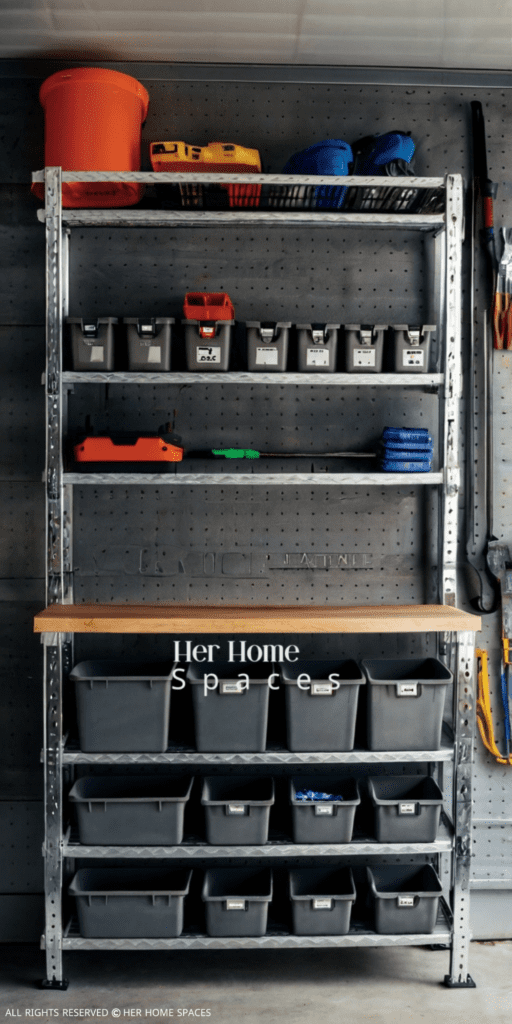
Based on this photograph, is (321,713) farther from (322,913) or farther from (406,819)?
(322,913)

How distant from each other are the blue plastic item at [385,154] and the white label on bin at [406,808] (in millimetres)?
2389

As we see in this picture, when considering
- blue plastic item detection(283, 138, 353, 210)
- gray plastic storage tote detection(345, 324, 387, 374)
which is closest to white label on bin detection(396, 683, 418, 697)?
gray plastic storage tote detection(345, 324, 387, 374)

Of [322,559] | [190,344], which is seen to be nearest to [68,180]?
[190,344]

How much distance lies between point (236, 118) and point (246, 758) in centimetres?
262

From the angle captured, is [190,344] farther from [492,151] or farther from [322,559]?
[492,151]

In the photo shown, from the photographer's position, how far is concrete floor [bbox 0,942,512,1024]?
257 centimetres

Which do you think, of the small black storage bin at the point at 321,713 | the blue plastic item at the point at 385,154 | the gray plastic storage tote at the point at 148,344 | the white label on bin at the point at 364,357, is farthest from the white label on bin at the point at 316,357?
the small black storage bin at the point at 321,713

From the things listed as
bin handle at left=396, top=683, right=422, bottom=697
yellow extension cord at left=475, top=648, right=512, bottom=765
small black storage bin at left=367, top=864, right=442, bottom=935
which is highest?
bin handle at left=396, top=683, right=422, bottom=697

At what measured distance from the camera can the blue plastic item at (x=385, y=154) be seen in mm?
2736

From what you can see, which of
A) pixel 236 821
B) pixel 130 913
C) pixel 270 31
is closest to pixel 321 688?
pixel 236 821

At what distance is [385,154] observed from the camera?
2770 millimetres

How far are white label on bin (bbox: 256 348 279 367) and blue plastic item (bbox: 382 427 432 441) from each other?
0.55m

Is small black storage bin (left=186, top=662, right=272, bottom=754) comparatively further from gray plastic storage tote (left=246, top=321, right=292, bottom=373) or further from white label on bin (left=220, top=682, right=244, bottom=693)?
gray plastic storage tote (left=246, top=321, right=292, bottom=373)

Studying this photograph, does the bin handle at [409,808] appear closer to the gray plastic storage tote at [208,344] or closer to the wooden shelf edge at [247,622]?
the wooden shelf edge at [247,622]
